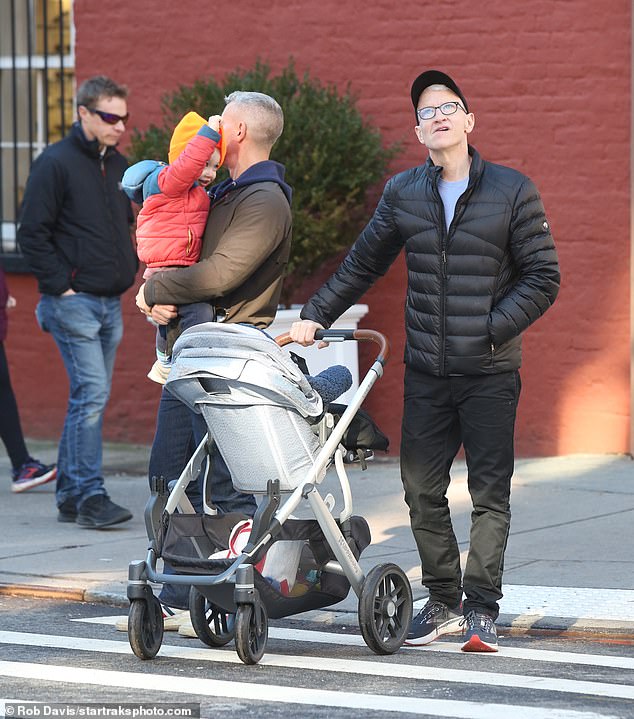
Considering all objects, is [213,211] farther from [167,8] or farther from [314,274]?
[167,8]

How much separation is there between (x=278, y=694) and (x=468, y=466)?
1.29m

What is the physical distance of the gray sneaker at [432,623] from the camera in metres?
5.91

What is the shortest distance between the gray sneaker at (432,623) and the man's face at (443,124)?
1747 millimetres

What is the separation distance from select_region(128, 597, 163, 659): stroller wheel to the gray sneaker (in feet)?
3.10

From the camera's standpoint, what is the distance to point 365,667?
550 centimetres

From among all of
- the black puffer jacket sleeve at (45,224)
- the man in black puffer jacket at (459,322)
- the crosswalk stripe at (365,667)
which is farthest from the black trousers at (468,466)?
the black puffer jacket sleeve at (45,224)

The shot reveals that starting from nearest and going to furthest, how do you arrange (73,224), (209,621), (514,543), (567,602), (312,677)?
(312,677) < (209,621) < (567,602) < (514,543) < (73,224)

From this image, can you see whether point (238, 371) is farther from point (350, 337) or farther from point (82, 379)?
point (82, 379)

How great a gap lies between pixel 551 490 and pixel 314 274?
8.12 ft

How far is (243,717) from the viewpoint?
4.78 m

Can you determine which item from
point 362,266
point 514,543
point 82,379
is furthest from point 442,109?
point 82,379

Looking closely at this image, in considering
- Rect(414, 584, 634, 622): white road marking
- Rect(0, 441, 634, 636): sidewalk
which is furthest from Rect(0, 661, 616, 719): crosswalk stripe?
Rect(414, 584, 634, 622): white road marking

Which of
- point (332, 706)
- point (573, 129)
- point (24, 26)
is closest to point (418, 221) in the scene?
point (332, 706)

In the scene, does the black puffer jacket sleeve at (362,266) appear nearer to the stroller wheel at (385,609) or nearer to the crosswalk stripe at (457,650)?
the stroller wheel at (385,609)
